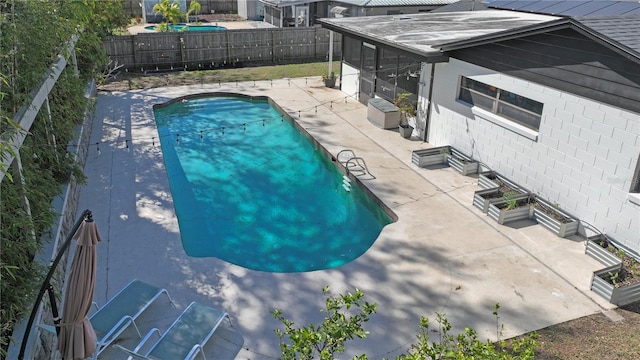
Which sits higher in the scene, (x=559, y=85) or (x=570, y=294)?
(x=559, y=85)

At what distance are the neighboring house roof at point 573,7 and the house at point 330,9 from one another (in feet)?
21.6

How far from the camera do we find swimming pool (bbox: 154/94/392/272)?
9875mm

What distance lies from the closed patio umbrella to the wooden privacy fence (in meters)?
19.2

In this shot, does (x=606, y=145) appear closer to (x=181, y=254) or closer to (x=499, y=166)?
(x=499, y=166)

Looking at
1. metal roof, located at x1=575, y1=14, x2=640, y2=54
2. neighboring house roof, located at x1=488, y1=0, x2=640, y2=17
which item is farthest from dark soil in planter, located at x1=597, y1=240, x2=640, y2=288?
neighboring house roof, located at x1=488, y1=0, x2=640, y2=17

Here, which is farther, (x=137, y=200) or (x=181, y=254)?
(x=137, y=200)

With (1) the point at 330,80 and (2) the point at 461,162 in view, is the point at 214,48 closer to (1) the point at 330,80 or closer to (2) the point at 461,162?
(1) the point at 330,80

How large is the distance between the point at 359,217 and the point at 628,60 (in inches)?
235

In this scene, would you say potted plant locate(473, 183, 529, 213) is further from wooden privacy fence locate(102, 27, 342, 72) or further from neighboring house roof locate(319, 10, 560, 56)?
wooden privacy fence locate(102, 27, 342, 72)

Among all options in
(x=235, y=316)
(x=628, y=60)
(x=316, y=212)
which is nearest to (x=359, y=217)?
(x=316, y=212)

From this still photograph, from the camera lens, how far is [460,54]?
12.1m

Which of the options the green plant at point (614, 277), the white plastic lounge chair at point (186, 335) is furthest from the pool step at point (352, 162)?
the white plastic lounge chair at point (186, 335)

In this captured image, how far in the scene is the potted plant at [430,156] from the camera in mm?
12447

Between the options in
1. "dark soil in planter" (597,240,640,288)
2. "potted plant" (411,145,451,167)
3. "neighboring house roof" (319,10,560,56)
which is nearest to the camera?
"dark soil in planter" (597,240,640,288)
